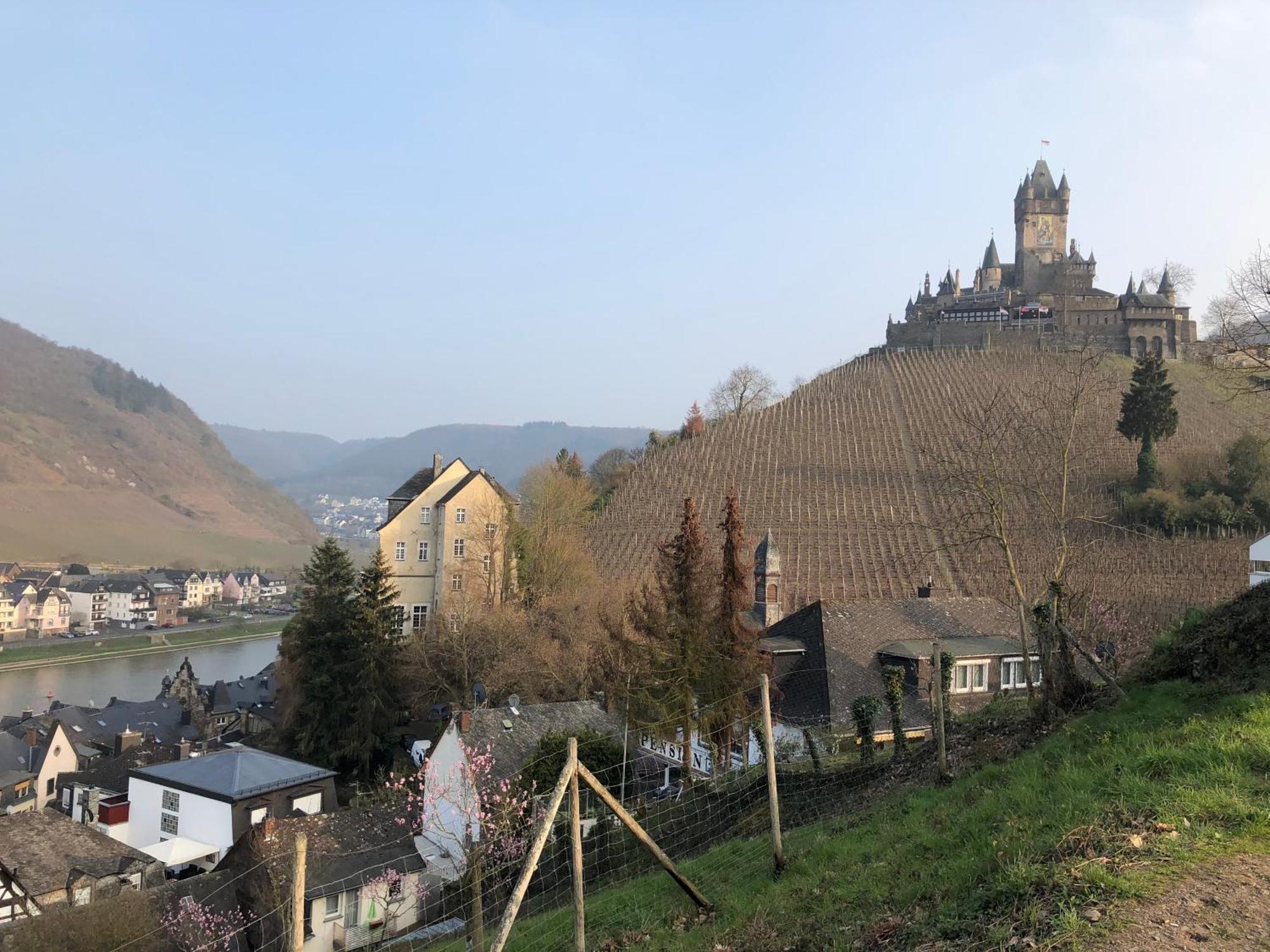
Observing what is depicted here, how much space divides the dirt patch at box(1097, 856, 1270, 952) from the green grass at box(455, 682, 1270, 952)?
155mm

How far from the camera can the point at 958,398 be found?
85.4 m

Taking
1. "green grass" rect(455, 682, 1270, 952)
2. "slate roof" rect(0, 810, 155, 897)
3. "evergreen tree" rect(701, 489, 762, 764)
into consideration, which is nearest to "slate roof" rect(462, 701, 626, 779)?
"evergreen tree" rect(701, 489, 762, 764)

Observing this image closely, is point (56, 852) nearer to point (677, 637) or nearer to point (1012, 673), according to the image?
point (677, 637)

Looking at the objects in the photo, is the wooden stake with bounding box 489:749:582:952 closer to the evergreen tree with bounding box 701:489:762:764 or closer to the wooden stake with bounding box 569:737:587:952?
the wooden stake with bounding box 569:737:587:952

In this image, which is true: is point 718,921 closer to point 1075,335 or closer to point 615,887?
point 615,887

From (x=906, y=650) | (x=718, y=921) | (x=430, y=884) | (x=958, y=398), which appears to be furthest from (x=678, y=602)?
(x=958, y=398)

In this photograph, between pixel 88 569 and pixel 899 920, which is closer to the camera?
pixel 899 920

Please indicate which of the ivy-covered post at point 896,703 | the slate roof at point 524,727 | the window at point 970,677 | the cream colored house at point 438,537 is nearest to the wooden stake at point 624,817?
the ivy-covered post at point 896,703

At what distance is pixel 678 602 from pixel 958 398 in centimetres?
6876

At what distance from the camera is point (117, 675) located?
256 feet

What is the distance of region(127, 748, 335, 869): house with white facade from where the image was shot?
91.0 feet

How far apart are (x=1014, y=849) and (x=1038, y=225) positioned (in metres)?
137

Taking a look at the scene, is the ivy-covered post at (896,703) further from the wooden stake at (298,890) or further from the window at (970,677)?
the window at (970,677)

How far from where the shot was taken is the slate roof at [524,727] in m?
24.6
